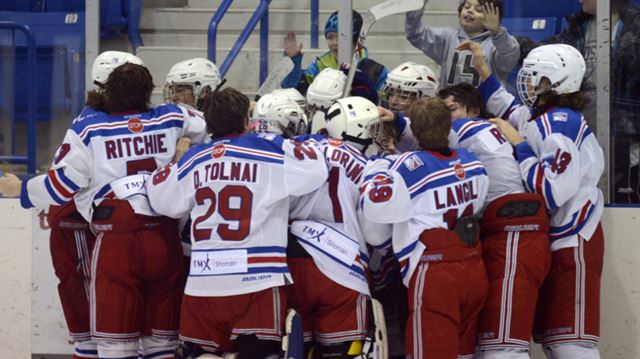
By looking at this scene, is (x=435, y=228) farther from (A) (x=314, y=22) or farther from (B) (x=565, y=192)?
(A) (x=314, y=22)

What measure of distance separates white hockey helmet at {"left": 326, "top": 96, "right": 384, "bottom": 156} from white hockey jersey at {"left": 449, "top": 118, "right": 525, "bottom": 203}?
0.36m

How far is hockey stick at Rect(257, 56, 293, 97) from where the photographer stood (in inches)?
194

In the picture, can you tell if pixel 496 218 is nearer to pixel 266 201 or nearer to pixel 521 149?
pixel 521 149

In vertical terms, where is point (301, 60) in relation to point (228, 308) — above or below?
above

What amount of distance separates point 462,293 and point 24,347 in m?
2.13

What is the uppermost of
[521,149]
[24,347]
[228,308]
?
[521,149]

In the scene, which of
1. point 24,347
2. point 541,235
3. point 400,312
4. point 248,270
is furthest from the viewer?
point 24,347

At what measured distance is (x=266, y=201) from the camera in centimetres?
380

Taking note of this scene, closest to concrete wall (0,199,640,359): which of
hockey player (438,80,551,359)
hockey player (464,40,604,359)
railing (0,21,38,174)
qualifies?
railing (0,21,38,174)

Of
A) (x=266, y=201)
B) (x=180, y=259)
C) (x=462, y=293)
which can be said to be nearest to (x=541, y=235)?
(x=462, y=293)

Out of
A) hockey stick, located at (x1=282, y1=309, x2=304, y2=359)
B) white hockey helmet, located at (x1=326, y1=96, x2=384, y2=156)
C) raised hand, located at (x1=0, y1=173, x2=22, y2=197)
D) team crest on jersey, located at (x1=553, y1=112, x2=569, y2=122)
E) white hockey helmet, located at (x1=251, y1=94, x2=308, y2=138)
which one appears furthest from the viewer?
raised hand, located at (x1=0, y1=173, x2=22, y2=197)

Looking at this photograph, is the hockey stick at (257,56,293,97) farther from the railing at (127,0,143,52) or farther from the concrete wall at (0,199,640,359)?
the concrete wall at (0,199,640,359)

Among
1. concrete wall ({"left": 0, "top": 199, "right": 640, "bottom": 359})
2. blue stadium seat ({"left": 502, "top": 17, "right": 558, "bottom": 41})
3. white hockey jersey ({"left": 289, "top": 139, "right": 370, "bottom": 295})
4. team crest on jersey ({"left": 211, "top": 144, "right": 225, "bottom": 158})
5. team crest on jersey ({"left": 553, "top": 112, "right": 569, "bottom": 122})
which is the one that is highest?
blue stadium seat ({"left": 502, "top": 17, "right": 558, "bottom": 41})

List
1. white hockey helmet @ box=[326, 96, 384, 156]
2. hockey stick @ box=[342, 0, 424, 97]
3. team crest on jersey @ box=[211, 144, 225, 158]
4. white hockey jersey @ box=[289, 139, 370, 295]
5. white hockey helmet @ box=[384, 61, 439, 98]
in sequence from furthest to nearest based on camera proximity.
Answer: hockey stick @ box=[342, 0, 424, 97] < white hockey helmet @ box=[384, 61, 439, 98] < white hockey helmet @ box=[326, 96, 384, 156] < white hockey jersey @ box=[289, 139, 370, 295] < team crest on jersey @ box=[211, 144, 225, 158]
